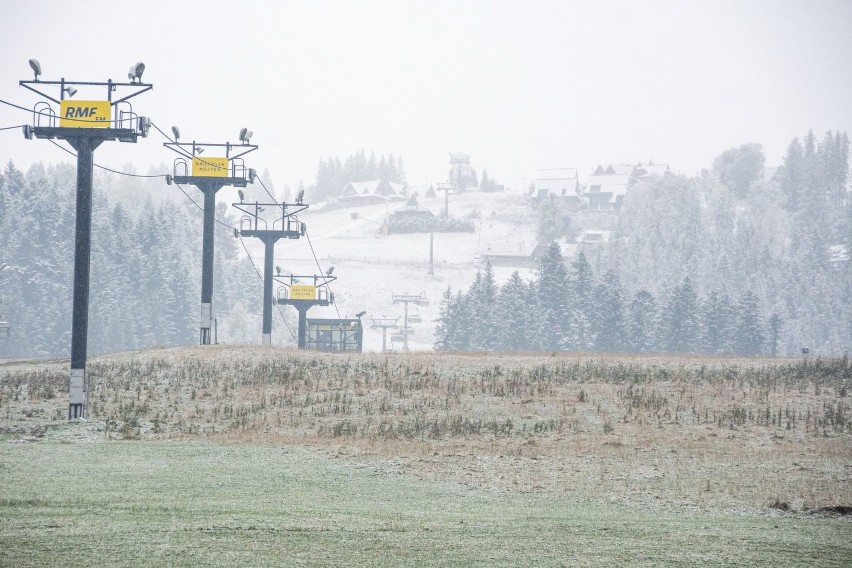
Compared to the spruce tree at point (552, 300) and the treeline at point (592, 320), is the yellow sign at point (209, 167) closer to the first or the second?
the treeline at point (592, 320)

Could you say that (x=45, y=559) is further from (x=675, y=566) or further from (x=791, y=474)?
(x=791, y=474)

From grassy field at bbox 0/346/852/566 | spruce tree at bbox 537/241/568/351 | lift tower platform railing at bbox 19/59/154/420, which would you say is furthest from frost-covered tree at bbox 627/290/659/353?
lift tower platform railing at bbox 19/59/154/420

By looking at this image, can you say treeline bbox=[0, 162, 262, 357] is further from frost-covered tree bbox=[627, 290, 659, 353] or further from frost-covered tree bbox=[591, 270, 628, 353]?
frost-covered tree bbox=[627, 290, 659, 353]

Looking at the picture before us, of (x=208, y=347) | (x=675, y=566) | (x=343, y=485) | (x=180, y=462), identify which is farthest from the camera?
(x=208, y=347)

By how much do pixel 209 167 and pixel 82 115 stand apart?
2051cm

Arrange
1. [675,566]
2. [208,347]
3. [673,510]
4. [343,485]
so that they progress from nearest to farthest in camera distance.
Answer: [675,566] → [673,510] → [343,485] → [208,347]

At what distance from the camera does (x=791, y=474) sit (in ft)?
83.8

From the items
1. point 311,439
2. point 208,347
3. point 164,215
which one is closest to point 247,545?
point 311,439

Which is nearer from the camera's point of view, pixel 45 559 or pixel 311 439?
pixel 45 559

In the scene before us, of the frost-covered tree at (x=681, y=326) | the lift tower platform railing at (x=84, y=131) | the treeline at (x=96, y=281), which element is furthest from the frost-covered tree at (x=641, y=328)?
the lift tower platform railing at (x=84, y=131)

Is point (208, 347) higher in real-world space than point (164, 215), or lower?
lower

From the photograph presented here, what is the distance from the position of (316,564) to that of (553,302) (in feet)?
378

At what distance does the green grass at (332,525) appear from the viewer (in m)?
15.8

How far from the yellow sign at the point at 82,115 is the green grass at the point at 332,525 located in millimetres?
14664
